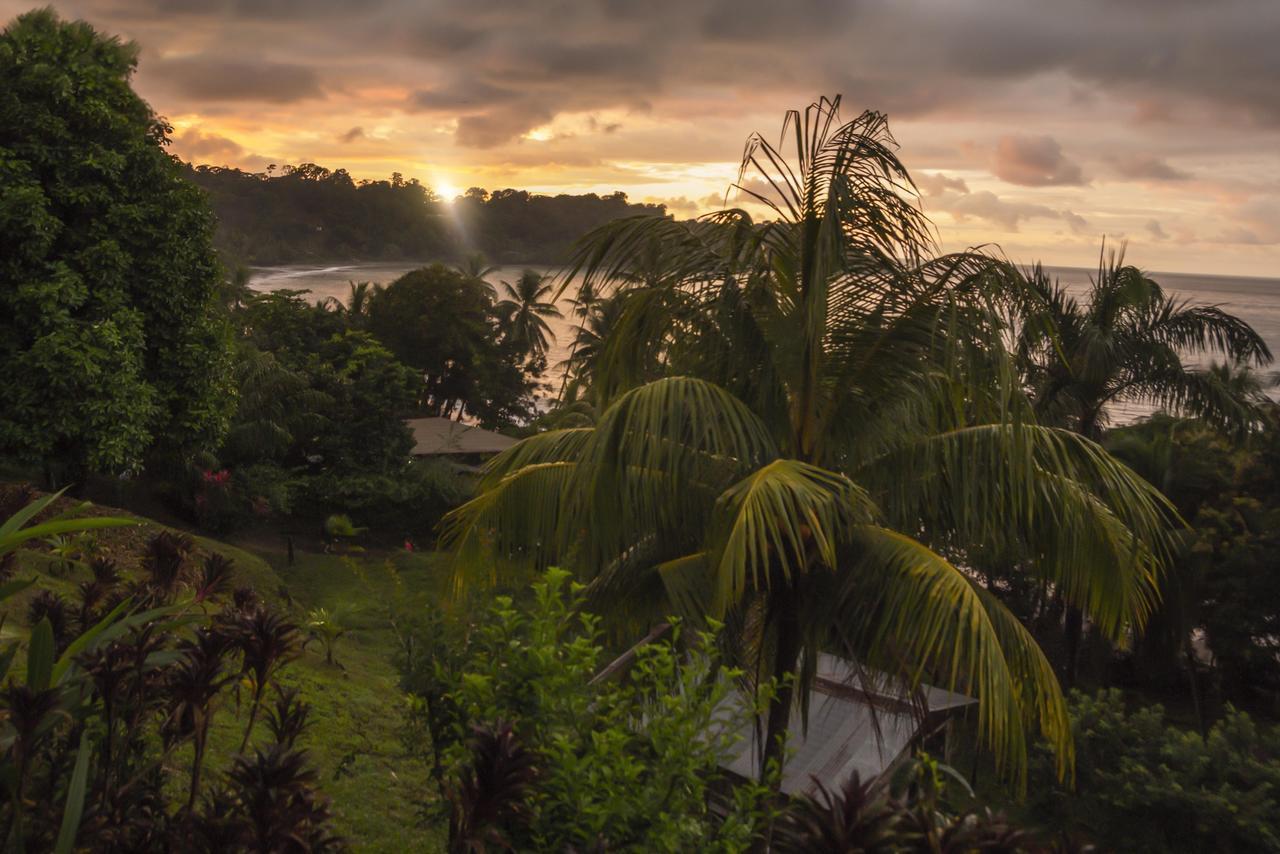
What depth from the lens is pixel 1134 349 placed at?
1573 centimetres

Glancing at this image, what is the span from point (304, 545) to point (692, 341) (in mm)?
19888

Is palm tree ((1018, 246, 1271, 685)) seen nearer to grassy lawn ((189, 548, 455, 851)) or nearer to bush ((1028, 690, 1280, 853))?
bush ((1028, 690, 1280, 853))

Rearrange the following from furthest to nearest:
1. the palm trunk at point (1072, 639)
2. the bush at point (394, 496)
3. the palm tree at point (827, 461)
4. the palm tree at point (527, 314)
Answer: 1. the palm tree at point (527, 314)
2. the bush at point (394, 496)
3. the palm trunk at point (1072, 639)
4. the palm tree at point (827, 461)

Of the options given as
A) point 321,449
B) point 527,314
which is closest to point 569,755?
point 321,449

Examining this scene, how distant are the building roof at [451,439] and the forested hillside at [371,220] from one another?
3970cm

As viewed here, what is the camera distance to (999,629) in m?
5.52

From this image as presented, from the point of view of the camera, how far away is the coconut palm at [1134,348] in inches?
609

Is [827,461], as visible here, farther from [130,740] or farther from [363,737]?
[363,737]

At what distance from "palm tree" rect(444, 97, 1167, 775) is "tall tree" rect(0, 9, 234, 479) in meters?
9.97

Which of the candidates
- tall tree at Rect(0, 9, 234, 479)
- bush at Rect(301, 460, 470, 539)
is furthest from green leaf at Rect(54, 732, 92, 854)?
bush at Rect(301, 460, 470, 539)

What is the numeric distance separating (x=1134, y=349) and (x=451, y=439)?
19.6 metres

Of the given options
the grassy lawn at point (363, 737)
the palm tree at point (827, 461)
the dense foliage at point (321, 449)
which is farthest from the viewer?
the dense foliage at point (321, 449)

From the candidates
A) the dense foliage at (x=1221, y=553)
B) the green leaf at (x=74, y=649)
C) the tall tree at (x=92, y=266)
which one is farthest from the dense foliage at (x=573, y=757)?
the dense foliage at (x=1221, y=553)

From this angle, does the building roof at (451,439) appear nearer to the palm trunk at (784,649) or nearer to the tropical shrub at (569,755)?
the palm trunk at (784,649)
